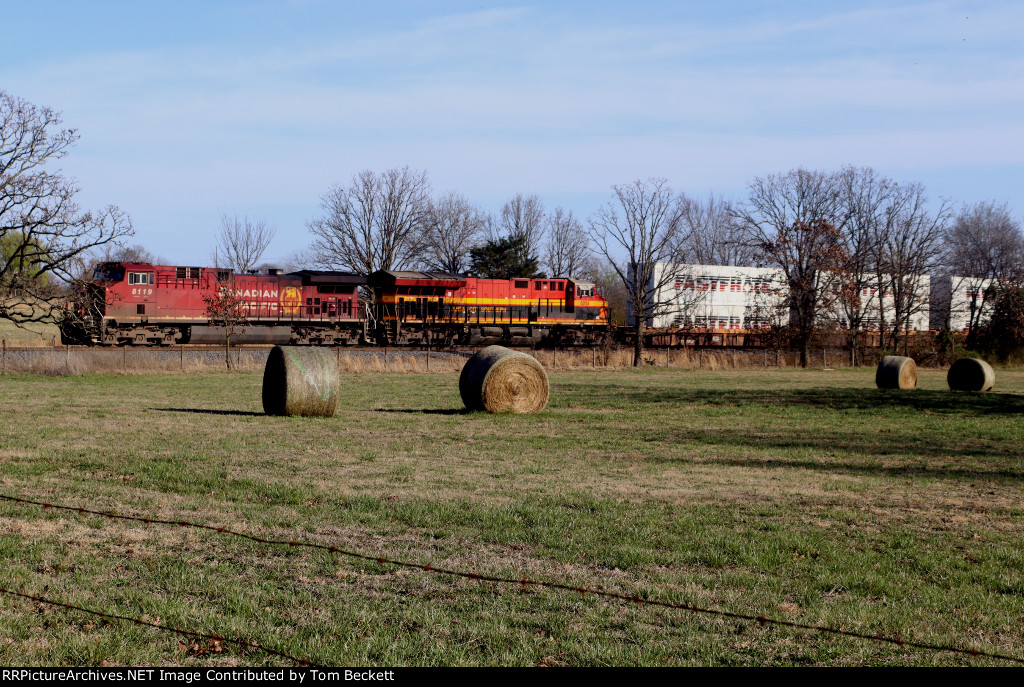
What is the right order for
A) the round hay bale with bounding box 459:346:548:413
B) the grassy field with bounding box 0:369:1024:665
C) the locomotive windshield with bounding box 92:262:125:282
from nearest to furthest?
1. the grassy field with bounding box 0:369:1024:665
2. the round hay bale with bounding box 459:346:548:413
3. the locomotive windshield with bounding box 92:262:125:282

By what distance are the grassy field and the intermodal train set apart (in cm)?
2609

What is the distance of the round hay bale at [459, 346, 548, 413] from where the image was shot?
787 inches

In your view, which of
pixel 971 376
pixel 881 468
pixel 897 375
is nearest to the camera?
pixel 881 468

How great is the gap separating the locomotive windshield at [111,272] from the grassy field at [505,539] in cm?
2614

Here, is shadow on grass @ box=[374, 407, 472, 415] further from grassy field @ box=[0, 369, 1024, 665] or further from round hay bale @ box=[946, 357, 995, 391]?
round hay bale @ box=[946, 357, 995, 391]

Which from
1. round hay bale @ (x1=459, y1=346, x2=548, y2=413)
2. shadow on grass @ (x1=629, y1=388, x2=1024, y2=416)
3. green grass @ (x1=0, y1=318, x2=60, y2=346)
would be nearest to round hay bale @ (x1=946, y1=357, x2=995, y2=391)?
shadow on grass @ (x1=629, y1=388, x2=1024, y2=416)

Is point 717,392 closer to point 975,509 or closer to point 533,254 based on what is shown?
point 975,509

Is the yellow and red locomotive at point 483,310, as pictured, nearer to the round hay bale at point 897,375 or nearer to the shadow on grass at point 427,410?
the round hay bale at point 897,375

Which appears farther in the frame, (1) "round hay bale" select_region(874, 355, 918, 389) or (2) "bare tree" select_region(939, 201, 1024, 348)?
(2) "bare tree" select_region(939, 201, 1024, 348)

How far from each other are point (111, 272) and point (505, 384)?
29757 mm

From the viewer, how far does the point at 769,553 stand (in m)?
7.77

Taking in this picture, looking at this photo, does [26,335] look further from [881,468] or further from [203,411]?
[881,468]

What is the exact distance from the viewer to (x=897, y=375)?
104ft

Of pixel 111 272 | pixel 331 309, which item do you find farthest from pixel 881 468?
pixel 331 309
